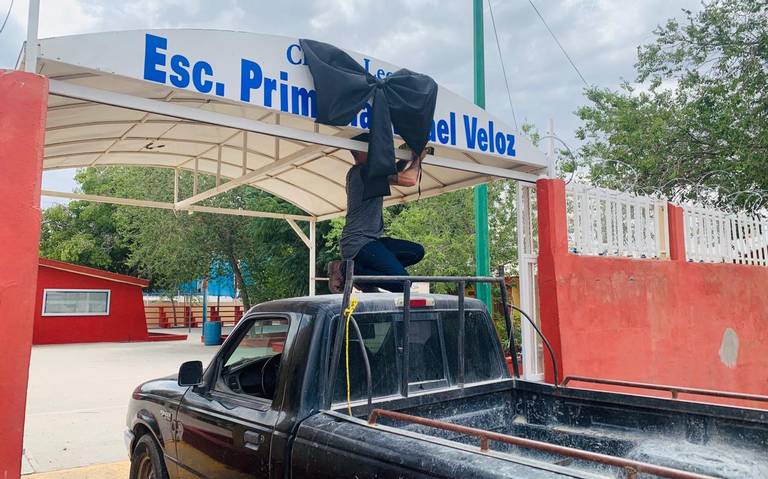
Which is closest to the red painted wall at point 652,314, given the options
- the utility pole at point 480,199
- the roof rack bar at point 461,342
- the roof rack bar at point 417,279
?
the utility pole at point 480,199

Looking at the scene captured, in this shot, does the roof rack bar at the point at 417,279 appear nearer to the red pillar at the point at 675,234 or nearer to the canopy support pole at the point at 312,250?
the red pillar at the point at 675,234

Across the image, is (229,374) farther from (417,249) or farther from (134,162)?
(134,162)

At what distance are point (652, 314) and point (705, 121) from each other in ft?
25.0

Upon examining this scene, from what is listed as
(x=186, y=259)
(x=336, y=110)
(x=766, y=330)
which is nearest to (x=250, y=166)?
(x=336, y=110)

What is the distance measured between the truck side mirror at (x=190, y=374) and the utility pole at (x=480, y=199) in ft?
17.1

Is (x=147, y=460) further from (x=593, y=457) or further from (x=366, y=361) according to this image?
(x=593, y=457)

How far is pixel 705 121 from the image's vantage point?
13141 millimetres

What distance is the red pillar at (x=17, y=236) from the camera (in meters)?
3.60

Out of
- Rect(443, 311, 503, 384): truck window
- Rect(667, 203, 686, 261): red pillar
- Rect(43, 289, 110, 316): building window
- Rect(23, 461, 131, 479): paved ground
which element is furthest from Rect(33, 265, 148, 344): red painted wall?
Rect(443, 311, 503, 384): truck window

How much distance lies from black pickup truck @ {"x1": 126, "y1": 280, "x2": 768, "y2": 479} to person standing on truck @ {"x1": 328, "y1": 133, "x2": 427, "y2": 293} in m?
1.16

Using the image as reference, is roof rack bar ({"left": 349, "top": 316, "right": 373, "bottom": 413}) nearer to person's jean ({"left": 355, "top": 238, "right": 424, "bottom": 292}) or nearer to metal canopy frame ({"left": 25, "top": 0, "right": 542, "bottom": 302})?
person's jean ({"left": 355, "top": 238, "right": 424, "bottom": 292})

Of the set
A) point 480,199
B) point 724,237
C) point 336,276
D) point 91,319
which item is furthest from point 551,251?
point 91,319

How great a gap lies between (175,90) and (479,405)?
3.30 meters

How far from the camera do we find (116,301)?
21.4 m
